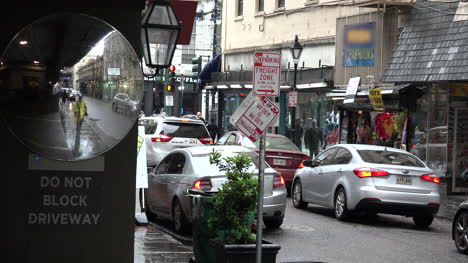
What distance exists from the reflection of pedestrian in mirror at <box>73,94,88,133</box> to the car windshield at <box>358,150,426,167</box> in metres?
10.2

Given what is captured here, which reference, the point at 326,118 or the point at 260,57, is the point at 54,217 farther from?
the point at 326,118

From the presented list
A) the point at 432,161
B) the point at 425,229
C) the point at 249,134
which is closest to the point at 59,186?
the point at 249,134

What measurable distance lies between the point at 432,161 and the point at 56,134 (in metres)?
18.7

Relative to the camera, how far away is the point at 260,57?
10227 millimetres

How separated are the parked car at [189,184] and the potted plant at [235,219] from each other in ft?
11.6

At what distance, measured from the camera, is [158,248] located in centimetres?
1247

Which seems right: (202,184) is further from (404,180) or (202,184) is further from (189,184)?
(404,180)

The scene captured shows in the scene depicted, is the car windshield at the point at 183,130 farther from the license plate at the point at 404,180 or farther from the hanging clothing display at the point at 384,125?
the license plate at the point at 404,180

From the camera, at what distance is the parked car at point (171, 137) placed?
27.2m

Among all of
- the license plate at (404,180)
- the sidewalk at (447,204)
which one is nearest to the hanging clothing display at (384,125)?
the sidewalk at (447,204)

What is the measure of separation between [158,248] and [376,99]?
1368cm

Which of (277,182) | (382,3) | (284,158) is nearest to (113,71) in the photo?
(277,182)

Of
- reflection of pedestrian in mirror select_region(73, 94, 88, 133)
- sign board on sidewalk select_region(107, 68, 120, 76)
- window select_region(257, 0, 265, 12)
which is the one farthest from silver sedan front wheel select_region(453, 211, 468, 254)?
window select_region(257, 0, 265, 12)

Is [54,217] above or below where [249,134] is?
below
